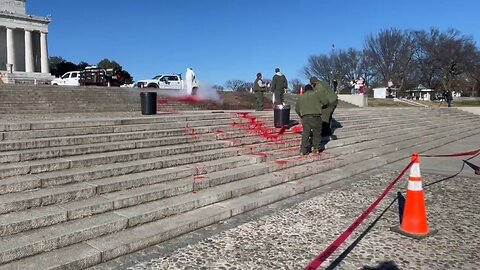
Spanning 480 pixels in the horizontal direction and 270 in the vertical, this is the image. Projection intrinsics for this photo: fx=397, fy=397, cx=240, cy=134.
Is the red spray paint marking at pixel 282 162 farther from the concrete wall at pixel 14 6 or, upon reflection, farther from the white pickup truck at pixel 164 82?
the concrete wall at pixel 14 6

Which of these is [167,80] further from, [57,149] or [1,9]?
[1,9]

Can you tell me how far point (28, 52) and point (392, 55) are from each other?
61.6 m

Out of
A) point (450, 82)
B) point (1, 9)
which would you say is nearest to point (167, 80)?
point (1, 9)

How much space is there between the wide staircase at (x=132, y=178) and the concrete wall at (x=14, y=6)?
186 ft

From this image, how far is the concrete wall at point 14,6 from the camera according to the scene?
54.5 meters

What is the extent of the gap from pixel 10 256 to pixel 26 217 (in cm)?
66

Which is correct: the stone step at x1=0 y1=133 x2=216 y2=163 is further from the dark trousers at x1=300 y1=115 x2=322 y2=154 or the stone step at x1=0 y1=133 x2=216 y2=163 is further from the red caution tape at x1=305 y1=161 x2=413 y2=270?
the red caution tape at x1=305 y1=161 x2=413 y2=270

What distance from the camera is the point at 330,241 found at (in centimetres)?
471

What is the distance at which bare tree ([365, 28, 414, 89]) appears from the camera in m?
74.0

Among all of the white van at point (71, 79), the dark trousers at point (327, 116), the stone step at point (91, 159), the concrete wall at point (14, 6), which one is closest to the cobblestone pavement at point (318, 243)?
the stone step at point (91, 159)

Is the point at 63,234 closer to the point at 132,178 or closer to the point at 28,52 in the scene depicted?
the point at 132,178

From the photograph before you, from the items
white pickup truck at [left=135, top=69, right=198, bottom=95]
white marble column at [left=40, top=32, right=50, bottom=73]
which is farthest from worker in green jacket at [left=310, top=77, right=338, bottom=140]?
white marble column at [left=40, top=32, right=50, bottom=73]


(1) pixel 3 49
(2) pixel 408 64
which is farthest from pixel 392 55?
(1) pixel 3 49

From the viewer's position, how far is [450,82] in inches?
2751
